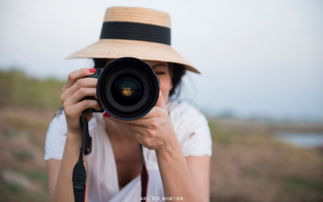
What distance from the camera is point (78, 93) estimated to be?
48.7 inches

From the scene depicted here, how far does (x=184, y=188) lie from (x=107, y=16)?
79cm

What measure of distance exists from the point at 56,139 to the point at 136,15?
615 mm

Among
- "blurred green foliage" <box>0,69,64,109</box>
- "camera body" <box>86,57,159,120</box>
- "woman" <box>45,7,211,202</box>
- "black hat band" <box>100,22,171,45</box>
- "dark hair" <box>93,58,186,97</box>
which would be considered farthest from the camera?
"blurred green foliage" <box>0,69,64,109</box>

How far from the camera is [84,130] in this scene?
1301mm

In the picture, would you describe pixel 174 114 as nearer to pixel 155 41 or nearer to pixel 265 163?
pixel 155 41

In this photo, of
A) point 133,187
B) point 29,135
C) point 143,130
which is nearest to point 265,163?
point 29,135

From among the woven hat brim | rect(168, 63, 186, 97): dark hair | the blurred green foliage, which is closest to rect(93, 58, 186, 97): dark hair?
rect(168, 63, 186, 97): dark hair

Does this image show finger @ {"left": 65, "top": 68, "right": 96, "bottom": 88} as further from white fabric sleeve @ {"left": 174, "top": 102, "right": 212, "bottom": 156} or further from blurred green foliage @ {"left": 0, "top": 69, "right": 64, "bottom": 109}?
blurred green foliage @ {"left": 0, "top": 69, "right": 64, "bottom": 109}

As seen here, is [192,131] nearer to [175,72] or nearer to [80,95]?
[175,72]

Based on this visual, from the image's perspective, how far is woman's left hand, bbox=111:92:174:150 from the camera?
47.5 inches

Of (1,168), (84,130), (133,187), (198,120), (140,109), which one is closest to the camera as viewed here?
(140,109)

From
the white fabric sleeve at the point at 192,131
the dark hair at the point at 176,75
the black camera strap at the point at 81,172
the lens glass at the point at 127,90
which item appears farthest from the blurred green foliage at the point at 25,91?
the lens glass at the point at 127,90

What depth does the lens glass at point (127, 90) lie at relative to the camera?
3.93 ft

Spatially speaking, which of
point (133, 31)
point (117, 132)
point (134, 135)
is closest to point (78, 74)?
point (134, 135)
